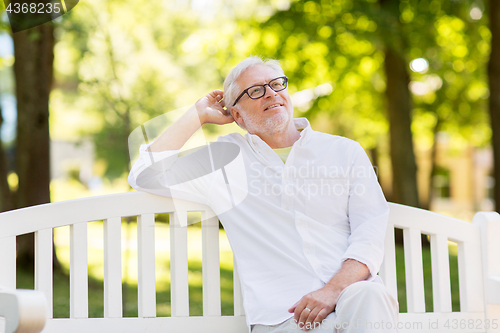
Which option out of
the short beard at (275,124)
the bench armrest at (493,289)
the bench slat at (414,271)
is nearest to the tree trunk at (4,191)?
the short beard at (275,124)

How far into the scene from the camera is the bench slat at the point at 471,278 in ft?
9.03

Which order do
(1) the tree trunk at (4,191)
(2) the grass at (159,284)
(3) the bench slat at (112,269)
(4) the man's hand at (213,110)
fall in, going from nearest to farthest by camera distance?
(3) the bench slat at (112,269), (4) the man's hand at (213,110), (2) the grass at (159,284), (1) the tree trunk at (4,191)

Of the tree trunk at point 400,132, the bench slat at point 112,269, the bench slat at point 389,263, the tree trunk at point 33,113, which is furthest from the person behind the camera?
the tree trunk at point 400,132

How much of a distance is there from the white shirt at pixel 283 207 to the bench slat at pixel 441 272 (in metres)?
0.41

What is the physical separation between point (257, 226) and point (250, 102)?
2.40ft

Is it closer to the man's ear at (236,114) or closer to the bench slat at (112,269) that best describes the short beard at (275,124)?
the man's ear at (236,114)

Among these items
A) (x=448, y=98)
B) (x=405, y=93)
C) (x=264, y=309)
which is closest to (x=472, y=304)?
(x=264, y=309)

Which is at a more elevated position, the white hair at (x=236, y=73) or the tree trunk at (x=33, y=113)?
the tree trunk at (x=33, y=113)

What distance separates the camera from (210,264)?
2.60 m

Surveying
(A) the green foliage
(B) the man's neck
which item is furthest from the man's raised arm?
(A) the green foliage

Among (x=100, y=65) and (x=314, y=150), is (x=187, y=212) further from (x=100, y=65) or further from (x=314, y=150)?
(x=100, y=65)

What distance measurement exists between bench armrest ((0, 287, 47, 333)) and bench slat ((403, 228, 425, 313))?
1837 mm

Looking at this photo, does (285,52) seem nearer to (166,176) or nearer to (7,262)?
(166,176)

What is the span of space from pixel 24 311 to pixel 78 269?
805 mm
